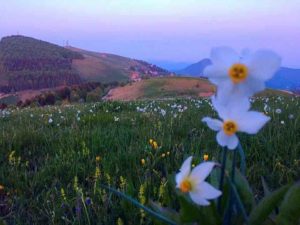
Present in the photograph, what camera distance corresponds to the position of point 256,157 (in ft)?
14.2

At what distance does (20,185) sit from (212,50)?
8.95ft

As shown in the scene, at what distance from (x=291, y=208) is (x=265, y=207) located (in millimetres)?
105

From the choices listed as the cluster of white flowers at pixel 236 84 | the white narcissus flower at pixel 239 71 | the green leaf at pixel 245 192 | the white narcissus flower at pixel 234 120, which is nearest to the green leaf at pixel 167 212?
the green leaf at pixel 245 192

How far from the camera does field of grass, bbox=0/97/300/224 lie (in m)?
3.14

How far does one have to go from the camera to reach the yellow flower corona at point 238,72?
1.52 metres

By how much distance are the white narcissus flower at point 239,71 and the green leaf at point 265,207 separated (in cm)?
55

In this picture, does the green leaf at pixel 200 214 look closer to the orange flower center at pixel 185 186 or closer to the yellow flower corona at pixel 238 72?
the orange flower center at pixel 185 186

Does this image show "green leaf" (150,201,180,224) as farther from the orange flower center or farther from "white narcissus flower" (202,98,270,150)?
"white narcissus flower" (202,98,270,150)

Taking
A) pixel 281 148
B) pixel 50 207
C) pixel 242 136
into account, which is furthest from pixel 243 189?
pixel 242 136

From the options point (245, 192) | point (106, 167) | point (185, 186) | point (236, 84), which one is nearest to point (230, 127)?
point (236, 84)

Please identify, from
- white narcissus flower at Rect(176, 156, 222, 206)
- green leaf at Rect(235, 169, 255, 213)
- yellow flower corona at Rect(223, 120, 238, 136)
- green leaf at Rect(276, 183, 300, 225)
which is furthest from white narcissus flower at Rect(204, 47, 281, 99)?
green leaf at Rect(235, 169, 255, 213)

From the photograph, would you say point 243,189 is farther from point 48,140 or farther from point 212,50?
point 48,140

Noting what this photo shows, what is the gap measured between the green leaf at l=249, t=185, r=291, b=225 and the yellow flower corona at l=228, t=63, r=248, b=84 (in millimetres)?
597

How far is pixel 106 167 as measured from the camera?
3969mm
